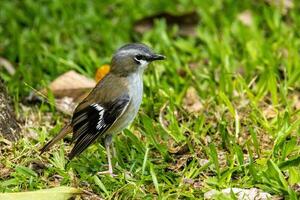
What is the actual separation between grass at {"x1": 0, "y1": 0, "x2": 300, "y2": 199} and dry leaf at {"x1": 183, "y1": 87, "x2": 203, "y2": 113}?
0.05m

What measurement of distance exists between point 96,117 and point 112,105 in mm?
142

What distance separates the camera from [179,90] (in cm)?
695

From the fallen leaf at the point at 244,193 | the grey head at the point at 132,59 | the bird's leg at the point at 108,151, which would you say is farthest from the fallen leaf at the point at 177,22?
the fallen leaf at the point at 244,193

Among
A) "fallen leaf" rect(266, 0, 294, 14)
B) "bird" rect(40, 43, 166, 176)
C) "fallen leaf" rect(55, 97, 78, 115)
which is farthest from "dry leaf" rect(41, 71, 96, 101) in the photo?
"fallen leaf" rect(266, 0, 294, 14)

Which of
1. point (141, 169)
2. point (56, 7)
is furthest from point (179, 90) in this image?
point (56, 7)

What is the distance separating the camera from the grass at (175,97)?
5.38 meters

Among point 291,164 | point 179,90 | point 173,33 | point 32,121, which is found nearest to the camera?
point 291,164

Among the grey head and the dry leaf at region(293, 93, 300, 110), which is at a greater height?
the grey head

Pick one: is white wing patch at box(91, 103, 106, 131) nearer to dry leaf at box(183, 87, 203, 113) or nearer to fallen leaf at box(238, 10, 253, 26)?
dry leaf at box(183, 87, 203, 113)

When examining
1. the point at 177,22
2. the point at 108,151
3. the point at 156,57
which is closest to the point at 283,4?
the point at 177,22

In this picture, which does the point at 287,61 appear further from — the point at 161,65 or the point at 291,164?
the point at 291,164

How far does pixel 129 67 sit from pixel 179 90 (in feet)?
4.17

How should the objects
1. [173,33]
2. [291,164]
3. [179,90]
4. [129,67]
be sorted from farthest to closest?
[173,33] < [179,90] < [129,67] < [291,164]

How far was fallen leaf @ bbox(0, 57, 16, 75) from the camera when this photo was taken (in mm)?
7284
